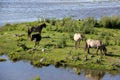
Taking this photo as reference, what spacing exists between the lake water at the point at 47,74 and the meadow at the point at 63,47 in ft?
2.30

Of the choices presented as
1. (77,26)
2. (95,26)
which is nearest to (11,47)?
(77,26)

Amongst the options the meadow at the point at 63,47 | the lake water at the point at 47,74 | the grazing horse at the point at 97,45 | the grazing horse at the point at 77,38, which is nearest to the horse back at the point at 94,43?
the grazing horse at the point at 97,45

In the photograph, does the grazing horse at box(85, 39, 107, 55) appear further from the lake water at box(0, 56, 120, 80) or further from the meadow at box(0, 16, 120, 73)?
the lake water at box(0, 56, 120, 80)

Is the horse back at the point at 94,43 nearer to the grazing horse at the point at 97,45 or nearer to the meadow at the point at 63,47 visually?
the grazing horse at the point at 97,45

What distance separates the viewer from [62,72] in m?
25.6

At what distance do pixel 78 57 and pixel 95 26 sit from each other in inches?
564

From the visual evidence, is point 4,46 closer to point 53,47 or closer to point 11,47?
point 11,47

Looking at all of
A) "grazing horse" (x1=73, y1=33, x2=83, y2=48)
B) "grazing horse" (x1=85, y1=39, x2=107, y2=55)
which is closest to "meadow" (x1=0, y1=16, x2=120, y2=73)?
"grazing horse" (x1=73, y1=33, x2=83, y2=48)

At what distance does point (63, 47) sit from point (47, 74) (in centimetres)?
617

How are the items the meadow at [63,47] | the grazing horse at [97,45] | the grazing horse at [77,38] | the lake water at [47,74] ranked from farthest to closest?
the grazing horse at [77,38] < the grazing horse at [97,45] < the meadow at [63,47] < the lake water at [47,74]

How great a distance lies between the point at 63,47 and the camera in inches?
1212

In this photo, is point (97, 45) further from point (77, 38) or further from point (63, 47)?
point (63, 47)

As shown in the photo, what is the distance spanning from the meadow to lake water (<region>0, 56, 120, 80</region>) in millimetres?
701

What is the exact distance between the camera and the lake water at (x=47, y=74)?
79.5 feet
